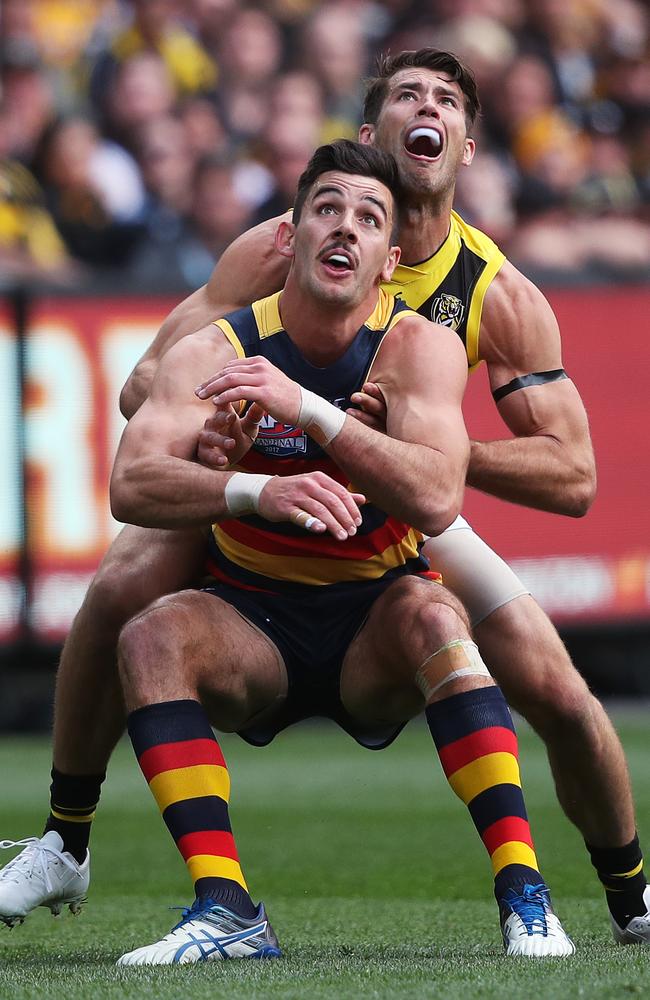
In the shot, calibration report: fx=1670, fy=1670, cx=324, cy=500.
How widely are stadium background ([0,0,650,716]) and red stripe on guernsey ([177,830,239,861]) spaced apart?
5.93 meters

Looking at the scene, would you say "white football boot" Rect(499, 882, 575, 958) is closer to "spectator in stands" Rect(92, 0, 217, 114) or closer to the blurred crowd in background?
the blurred crowd in background

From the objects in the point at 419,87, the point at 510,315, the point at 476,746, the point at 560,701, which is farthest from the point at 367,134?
the point at 476,746

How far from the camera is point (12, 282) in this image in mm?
9680

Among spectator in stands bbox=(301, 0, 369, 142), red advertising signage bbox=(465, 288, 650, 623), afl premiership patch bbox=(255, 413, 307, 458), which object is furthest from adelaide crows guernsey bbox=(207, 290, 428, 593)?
spectator in stands bbox=(301, 0, 369, 142)

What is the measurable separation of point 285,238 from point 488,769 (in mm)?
1452

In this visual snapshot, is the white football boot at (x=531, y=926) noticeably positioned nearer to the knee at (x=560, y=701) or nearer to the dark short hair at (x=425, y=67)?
the knee at (x=560, y=701)

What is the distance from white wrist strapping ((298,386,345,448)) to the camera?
3816mm

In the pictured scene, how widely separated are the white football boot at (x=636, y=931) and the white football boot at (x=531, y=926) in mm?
583

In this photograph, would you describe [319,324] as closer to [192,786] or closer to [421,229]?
[421,229]

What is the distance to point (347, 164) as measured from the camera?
4188mm

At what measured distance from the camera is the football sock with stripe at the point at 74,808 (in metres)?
4.60

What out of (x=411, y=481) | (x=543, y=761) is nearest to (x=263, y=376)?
(x=411, y=481)

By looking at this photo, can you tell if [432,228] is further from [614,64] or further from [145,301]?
[614,64]

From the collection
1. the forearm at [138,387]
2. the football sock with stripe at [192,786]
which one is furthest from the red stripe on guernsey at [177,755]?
the forearm at [138,387]
